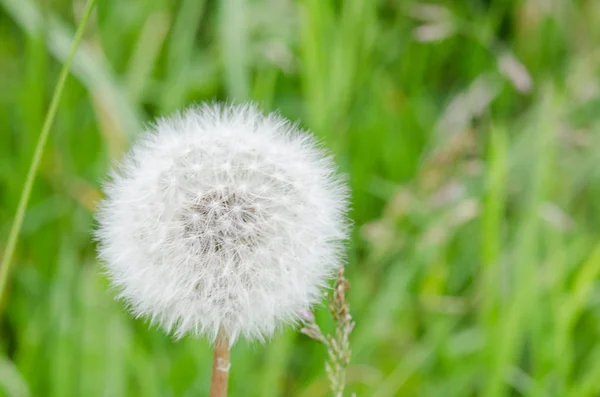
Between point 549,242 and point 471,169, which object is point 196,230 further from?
point 549,242

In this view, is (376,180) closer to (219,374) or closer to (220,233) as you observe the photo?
(220,233)

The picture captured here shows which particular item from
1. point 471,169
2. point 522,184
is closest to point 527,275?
point 471,169

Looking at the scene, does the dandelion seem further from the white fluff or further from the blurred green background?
the blurred green background

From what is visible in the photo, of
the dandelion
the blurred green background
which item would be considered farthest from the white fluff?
the blurred green background

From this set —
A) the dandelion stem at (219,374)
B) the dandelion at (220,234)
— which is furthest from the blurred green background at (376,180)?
the dandelion stem at (219,374)

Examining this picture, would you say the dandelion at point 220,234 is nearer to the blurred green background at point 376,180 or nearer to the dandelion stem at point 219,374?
the dandelion stem at point 219,374

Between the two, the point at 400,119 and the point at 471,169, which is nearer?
the point at 471,169

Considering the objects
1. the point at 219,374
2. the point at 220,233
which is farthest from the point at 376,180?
the point at 219,374
